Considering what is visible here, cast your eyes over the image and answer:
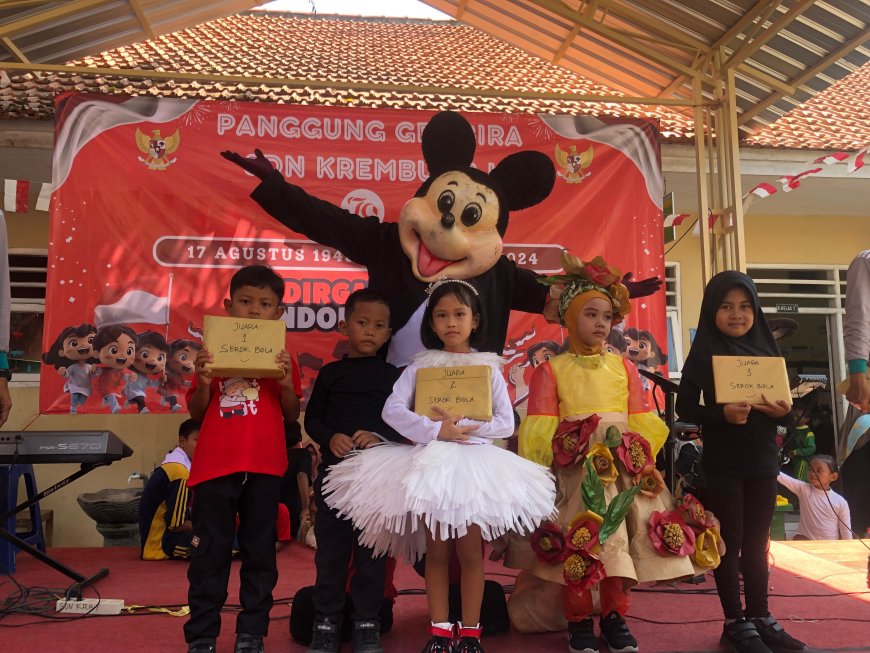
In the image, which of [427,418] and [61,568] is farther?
[61,568]

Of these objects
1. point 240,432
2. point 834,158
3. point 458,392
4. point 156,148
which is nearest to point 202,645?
point 240,432

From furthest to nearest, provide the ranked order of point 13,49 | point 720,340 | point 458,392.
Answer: point 13,49, point 720,340, point 458,392

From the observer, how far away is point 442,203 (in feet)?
11.7

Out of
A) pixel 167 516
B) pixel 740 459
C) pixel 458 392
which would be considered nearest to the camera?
pixel 458 392

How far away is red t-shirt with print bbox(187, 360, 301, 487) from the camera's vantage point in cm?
291

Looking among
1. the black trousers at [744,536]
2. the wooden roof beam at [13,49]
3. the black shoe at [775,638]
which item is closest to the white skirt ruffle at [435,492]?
the black trousers at [744,536]

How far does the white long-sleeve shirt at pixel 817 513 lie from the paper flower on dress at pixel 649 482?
4.03m

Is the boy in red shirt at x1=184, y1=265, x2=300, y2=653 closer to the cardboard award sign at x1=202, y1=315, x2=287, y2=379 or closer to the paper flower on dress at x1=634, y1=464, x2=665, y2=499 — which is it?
the cardboard award sign at x1=202, y1=315, x2=287, y2=379

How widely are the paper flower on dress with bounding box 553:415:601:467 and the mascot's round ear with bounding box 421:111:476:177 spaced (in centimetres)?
142

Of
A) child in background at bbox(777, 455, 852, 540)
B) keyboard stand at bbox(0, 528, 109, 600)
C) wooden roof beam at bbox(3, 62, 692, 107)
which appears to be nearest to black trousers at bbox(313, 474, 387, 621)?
keyboard stand at bbox(0, 528, 109, 600)

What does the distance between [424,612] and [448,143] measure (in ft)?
7.29

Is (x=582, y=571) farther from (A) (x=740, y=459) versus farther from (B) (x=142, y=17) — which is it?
(B) (x=142, y=17)

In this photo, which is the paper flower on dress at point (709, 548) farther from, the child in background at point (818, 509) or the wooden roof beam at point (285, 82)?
the child in background at point (818, 509)

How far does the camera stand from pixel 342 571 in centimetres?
303
